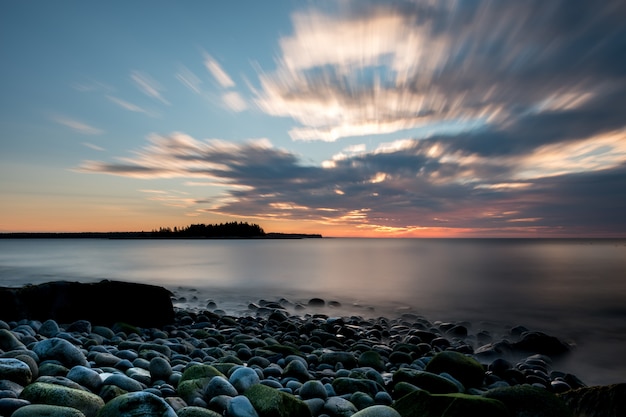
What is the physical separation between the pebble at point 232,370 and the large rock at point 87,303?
67 centimetres

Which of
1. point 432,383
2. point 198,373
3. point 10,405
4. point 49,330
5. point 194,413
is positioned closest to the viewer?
point 10,405

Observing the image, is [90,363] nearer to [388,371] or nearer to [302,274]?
[388,371]

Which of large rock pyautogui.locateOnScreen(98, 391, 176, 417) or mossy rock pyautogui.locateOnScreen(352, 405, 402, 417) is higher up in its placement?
large rock pyautogui.locateOnScreen(98, 391, 176, 417)

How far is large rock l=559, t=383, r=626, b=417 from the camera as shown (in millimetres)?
4172

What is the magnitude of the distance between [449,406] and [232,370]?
9.41ft

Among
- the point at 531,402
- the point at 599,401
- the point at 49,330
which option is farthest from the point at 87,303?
the point at 599,401

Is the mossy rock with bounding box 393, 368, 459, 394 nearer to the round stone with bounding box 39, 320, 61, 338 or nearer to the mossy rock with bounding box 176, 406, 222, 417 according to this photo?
the mossy rock with bounding box 176, 406, 222, 417

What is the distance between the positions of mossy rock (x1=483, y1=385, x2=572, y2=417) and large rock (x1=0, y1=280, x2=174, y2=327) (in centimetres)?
855

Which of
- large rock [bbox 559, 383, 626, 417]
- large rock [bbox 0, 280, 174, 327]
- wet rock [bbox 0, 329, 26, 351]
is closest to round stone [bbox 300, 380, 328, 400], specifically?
large rock [bbox 559, 383, 626, 417]

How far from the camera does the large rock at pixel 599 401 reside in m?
4.17

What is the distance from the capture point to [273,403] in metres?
4.32

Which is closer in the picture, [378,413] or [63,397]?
[63,397]

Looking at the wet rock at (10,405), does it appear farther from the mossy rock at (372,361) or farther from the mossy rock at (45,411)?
the mossy rock at (372,361)

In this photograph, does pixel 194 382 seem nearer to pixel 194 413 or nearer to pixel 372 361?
pixel 194 413
